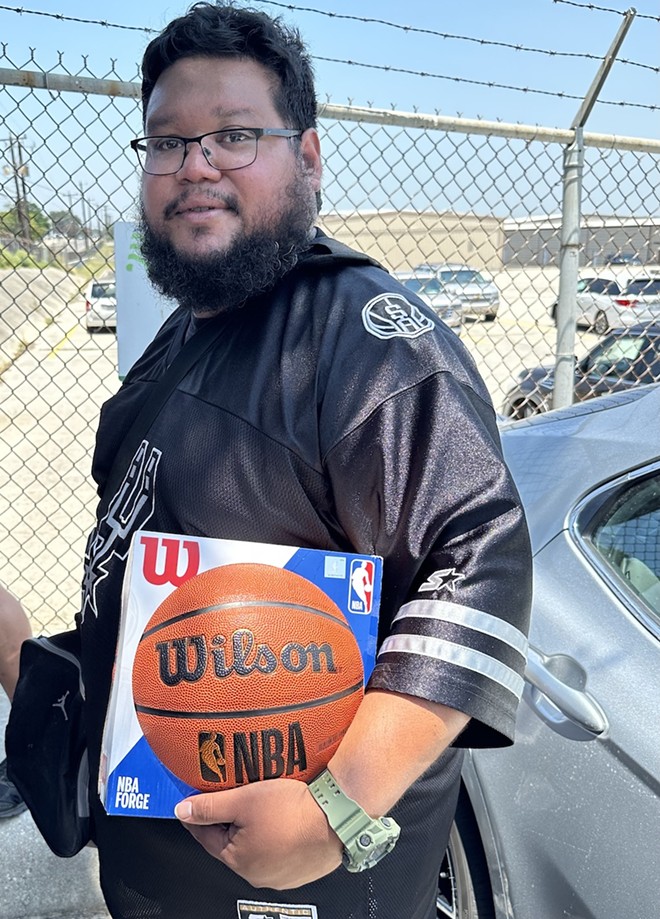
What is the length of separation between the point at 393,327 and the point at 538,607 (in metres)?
0.96

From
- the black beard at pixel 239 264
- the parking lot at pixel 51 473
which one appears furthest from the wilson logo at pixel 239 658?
the parking lot at pixel 51 473

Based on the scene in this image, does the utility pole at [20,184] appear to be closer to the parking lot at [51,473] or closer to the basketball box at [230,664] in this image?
the parking lot at [51,473]

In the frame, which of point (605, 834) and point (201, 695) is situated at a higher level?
point (201, 695)

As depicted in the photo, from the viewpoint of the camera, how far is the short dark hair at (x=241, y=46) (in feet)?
4.70

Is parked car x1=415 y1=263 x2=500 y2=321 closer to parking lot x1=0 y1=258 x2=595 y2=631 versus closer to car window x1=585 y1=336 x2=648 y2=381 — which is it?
parking lot x1=0 y1=258 x2=595 y2=631

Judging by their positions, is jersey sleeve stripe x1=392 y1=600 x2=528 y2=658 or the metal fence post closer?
jersey sleeve stripe x1=392 y1=600 x2=528 y2=658

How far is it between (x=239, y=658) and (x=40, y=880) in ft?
6.03

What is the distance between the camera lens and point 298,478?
1.21 metres

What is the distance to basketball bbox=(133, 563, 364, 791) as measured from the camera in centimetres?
110

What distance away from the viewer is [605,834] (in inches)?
59.2

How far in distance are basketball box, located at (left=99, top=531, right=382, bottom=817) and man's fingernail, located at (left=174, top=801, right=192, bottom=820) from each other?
27 mm

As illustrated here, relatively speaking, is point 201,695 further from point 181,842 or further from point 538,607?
point 538,607

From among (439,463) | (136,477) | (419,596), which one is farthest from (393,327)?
(136,477)

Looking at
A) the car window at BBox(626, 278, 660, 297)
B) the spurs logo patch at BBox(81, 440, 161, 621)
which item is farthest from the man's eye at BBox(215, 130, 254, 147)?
the car window at BBox(626, 278, 660, 297)
